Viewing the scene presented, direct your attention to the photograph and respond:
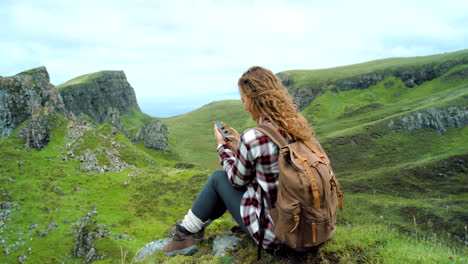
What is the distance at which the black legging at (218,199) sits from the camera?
6.11 meters

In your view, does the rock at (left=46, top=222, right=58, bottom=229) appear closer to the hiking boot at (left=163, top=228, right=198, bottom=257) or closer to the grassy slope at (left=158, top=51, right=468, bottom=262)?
the hiking boot at (left=163, top=228, right=198, bottom=257)

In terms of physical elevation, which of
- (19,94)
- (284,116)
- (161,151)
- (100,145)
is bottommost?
(161,151)

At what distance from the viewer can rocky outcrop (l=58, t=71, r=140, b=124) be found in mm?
105125

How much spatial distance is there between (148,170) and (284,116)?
161ft

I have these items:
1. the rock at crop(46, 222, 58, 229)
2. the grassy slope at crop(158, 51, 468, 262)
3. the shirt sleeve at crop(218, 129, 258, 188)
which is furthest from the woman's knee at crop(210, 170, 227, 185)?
the rock at crop(46, 222, 58, 229)

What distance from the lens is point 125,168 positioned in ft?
165

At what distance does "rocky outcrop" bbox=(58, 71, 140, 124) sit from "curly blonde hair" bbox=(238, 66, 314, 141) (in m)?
109

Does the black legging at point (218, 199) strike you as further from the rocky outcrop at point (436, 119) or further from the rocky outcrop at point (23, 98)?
the rocky outcrop at point (436, 119)

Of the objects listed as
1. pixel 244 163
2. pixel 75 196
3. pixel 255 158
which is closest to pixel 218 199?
pixel 244 163

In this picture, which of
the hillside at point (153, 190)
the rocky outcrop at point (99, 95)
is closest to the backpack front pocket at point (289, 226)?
the hillside at point (153, 190)

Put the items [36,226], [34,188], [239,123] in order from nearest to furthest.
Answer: [36,226] < [34,188] < [239,123]

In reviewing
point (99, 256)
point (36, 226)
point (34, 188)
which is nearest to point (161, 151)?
point (34, 188)

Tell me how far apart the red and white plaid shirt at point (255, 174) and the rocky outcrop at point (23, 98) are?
56447 mm

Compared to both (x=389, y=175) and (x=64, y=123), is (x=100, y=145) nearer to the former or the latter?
(x=64, y=123)
